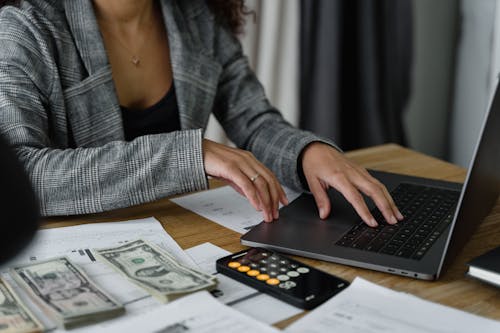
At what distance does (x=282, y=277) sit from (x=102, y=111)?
58 cm

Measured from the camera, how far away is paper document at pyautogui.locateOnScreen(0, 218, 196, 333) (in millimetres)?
757

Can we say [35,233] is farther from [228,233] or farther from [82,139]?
[82,139]

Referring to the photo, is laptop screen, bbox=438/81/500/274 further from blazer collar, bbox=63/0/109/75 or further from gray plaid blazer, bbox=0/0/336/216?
blazer collar, bbox=63/0/109/75

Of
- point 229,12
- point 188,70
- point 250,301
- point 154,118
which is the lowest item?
point 250,301

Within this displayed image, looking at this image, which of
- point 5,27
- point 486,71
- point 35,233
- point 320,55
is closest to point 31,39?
point 5,27

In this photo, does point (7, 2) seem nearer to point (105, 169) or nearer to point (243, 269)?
point (105, 169)

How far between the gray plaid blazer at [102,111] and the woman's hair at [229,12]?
0.03 meters

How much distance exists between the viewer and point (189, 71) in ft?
4.51

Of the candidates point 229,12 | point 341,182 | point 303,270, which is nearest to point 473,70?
point 229,12

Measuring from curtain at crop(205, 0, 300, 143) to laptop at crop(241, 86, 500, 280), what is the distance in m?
1.31

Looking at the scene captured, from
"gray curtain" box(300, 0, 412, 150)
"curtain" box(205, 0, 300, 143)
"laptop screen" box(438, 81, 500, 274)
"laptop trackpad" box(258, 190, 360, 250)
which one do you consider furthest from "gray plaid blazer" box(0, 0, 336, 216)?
"gray curtain" box(300, 0, 412, 150)

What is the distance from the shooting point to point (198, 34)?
4.76ft

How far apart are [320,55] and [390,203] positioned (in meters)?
1.52

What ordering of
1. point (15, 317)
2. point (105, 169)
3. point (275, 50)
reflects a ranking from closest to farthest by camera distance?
point (15, 317) → point (105, 169) → point (275, 50)
